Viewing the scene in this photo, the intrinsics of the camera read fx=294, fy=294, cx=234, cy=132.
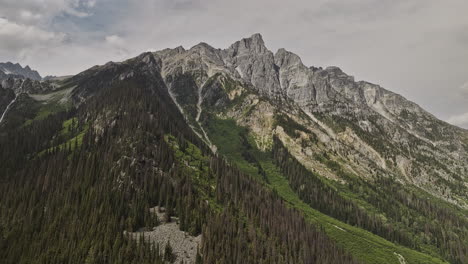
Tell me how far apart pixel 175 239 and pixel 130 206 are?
3232 cm

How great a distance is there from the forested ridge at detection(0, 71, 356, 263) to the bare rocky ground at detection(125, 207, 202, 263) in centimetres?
280

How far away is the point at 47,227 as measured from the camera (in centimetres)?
12075

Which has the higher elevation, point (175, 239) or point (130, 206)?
point (130, 206)

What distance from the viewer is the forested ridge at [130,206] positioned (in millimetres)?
107250

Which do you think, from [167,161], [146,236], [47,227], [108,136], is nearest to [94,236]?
[146,236]

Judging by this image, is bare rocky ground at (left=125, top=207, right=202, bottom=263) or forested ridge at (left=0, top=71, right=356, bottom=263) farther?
forested ridge at (left=0, top=71, right=356, bottom=263)

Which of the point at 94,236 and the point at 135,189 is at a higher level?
the point at 135,189

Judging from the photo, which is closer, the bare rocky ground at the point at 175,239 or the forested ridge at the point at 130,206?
the bare rocky ground at the point at 175,239

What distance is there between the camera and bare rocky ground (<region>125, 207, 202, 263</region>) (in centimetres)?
10211

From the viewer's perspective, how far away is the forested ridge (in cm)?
10725

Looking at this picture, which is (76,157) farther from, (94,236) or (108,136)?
(94,236)

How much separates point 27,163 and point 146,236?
4959 inches

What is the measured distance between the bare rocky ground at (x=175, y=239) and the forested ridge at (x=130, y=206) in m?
2.80

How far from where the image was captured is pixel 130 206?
427 ft
